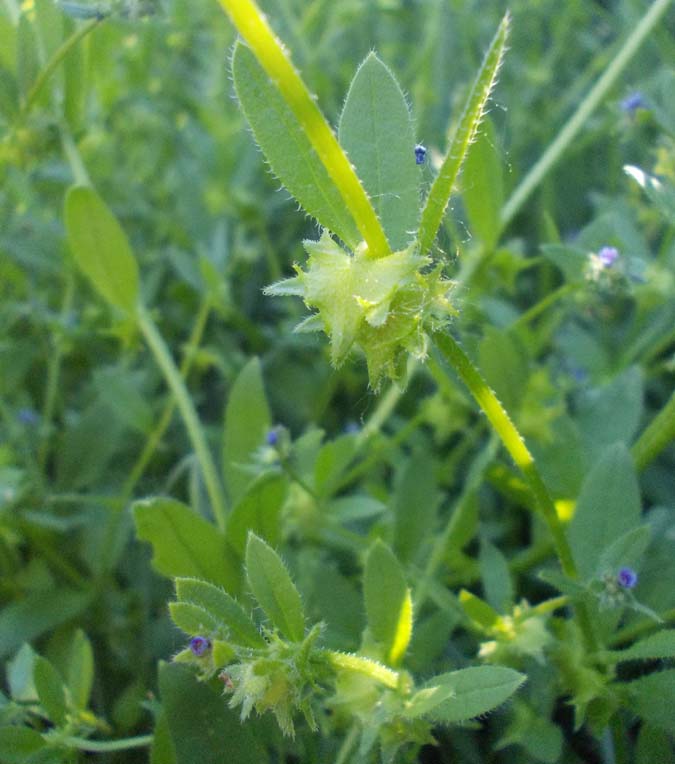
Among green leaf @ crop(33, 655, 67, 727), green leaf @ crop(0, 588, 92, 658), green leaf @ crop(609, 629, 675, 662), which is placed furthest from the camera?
green leaf @ crop(0, 588, 92, 658)

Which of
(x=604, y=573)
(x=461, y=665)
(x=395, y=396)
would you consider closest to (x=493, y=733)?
(x=461, y=665)

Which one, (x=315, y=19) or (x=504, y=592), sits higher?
(x=315, y=19)

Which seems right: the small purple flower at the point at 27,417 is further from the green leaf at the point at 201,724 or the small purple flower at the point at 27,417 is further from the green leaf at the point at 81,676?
the green leaf at the point at 201,724

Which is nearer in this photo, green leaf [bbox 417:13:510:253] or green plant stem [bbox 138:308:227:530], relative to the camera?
green leaf [bbox 417:13:510:253]

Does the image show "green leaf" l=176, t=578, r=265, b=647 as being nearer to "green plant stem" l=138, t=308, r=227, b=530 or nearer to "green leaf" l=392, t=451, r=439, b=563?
"green plant stem" l=138, t=308, r=227, b=530

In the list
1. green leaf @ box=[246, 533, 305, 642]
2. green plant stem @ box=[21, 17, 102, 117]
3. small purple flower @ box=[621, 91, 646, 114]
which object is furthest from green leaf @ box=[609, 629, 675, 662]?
green plant stem @ box=[21, 17, 102, 117]

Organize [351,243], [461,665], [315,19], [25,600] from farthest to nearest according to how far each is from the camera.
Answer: [315,19] < [25,600] < [461,665] < [351,243]

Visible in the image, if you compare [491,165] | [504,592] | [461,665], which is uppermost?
[491,165]

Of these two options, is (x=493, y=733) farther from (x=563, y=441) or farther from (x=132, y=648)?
(x=132, y=648)
